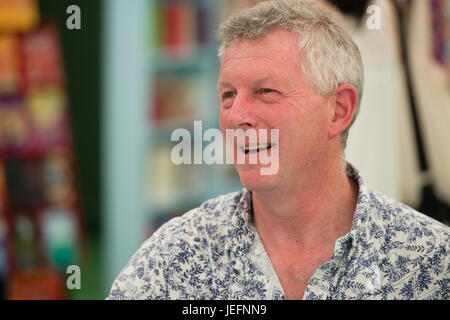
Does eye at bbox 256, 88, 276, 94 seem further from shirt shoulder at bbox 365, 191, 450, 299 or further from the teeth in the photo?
shirt shoulder at bbox 365, 191, 450, 299

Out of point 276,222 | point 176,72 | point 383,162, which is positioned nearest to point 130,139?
point 176,72

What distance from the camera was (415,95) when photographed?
2.13m

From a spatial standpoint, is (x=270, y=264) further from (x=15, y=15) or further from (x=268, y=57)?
(x=15, y=15)

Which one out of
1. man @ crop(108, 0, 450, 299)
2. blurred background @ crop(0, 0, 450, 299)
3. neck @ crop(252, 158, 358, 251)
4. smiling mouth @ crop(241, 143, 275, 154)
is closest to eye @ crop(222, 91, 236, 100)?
man @ crop(108, 0, 450, 299)

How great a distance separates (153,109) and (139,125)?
22cm

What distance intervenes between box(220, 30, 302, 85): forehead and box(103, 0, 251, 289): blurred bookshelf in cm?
207

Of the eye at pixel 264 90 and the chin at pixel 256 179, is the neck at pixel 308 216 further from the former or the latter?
the eye at pixel 264 90

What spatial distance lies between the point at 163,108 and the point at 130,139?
40cm

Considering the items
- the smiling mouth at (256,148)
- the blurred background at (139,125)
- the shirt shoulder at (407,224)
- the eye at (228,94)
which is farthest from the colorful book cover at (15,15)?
the shirt shoulder at (407,224)

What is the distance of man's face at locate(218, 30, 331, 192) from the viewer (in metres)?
1.39

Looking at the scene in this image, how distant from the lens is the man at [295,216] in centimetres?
139

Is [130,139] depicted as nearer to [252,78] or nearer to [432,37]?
[432,37]

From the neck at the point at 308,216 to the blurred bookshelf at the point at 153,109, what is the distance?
2048 mm

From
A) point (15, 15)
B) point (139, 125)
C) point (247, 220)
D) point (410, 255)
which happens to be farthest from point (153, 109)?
point (410, 255)
